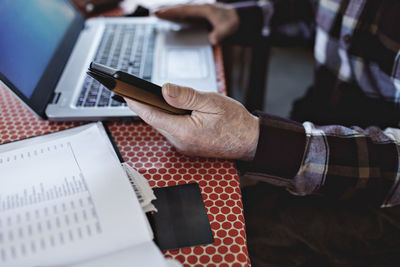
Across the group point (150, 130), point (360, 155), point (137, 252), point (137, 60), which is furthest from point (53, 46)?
point (360, 155)

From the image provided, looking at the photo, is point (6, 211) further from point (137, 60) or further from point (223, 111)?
point (137, 60)

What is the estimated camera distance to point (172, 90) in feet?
1.67

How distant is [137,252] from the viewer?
413mm

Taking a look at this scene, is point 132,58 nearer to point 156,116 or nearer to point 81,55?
point 81,55

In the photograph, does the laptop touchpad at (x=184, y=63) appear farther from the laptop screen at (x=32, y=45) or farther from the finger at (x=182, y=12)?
the laptop screen at (x=32, y=45)

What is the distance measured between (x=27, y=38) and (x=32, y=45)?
0.02 meters

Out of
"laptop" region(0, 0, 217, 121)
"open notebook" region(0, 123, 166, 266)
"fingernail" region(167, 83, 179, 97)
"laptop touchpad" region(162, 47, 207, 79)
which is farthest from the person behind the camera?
"laptop touchpad" region(162, 47, 207, 79)

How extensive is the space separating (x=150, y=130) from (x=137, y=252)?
0.28 m

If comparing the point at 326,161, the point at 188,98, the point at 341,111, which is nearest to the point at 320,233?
the point at 326,161

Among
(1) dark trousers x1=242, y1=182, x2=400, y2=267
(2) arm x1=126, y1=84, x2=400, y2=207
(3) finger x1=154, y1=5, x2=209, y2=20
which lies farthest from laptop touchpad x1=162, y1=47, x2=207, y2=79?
(1) dark trousers x1=242, y1=182, x2=400, y2=267

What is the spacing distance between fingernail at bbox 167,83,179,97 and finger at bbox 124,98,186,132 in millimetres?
44

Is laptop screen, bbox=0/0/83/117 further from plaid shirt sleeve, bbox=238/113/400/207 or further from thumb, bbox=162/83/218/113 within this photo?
plaid shirt sleeve, bbox=238/113/400/207

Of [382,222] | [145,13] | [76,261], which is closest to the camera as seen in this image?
[76,261]

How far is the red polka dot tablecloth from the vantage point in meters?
0.44
